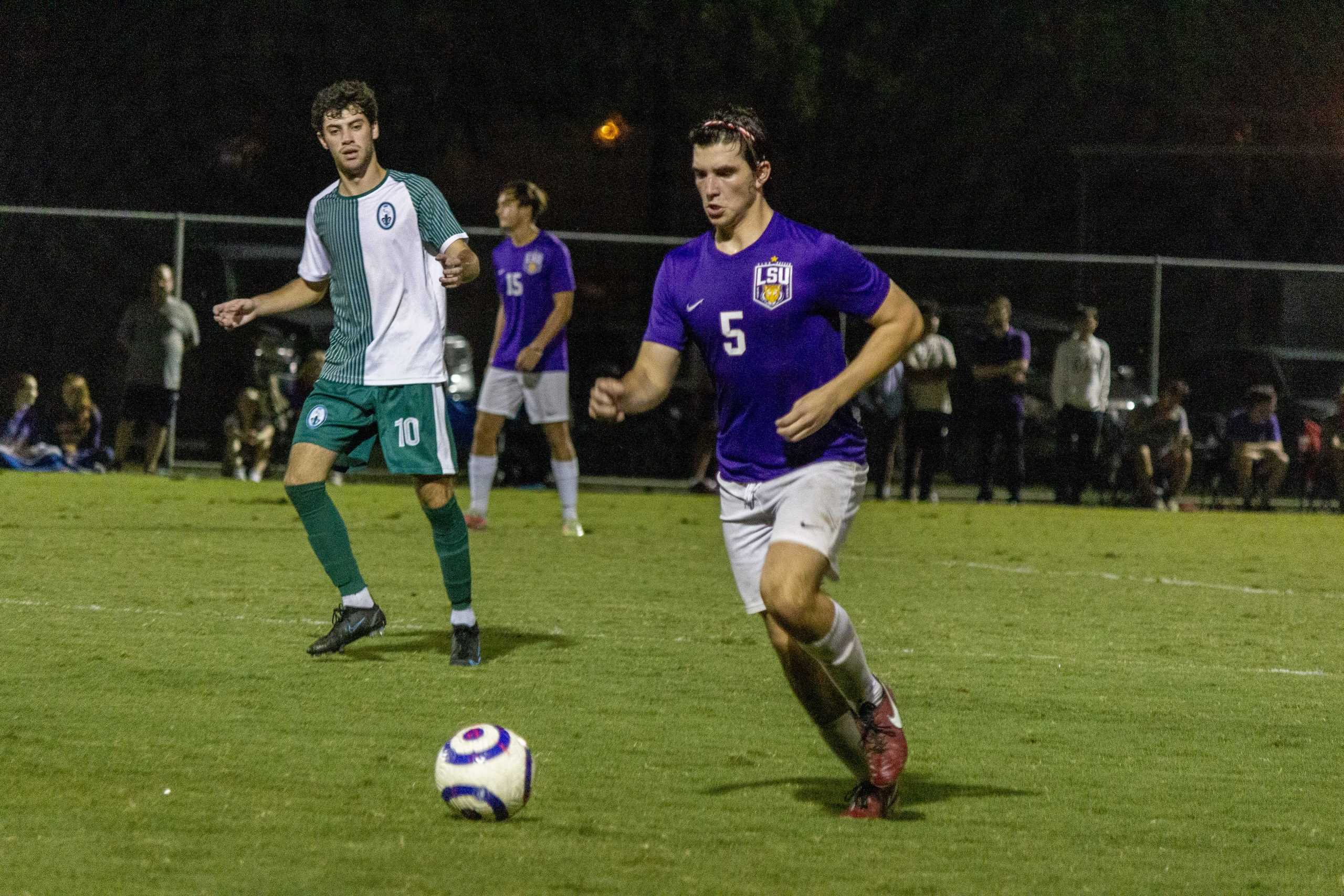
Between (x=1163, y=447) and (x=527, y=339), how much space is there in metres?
9.24

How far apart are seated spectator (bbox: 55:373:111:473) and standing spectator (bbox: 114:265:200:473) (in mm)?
200

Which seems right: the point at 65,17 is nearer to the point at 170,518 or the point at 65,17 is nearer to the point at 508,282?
the point at 170,518

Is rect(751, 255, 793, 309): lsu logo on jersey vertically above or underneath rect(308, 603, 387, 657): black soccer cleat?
above

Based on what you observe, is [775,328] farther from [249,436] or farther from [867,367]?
[249,436]

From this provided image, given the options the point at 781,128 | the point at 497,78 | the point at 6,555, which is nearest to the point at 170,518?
the point at 6,555

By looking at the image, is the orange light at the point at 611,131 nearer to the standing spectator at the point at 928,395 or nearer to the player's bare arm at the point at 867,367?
the standing spectator at the point at 928,395

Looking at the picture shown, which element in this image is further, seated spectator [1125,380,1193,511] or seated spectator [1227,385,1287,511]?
seated spectator [1227,385,1287,511]

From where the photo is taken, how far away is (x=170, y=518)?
47.6 feet

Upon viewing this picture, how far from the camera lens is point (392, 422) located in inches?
305

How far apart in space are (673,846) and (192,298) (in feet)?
53.0

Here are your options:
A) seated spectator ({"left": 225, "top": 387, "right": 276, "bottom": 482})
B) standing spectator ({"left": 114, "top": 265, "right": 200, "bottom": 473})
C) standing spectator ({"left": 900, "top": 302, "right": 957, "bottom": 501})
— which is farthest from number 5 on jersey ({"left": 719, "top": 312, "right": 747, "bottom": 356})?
standing spectator ({"left": 114, "top": 265, "right": 200, "bottom": 473})

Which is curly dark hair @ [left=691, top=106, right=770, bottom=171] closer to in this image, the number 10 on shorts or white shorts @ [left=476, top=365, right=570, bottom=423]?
the number 10 on shorts

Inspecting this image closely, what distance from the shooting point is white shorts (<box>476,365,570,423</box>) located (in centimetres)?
1327

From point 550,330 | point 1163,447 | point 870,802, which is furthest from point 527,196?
point 1163,447
